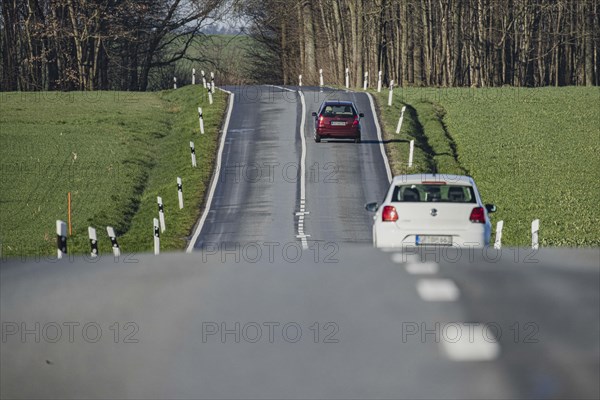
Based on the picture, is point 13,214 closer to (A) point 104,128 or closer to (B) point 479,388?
(A) point 104,128

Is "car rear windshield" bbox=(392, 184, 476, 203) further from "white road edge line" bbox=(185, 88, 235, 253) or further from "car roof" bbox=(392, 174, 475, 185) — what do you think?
"white road edge line" bbox=(185, 88, 235, 253)

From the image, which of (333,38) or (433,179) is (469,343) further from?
(333,38)

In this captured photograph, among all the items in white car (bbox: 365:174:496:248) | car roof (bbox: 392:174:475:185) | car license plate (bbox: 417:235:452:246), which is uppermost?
car roof (bbox: 392:174:475:185)

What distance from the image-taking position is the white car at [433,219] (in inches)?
680

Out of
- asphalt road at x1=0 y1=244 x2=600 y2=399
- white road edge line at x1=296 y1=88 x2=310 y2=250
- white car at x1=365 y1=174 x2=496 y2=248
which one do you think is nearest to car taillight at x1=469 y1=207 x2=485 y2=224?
white car at x1=365 y1=174 x2=496 y2=248

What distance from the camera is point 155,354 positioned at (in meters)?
9.30

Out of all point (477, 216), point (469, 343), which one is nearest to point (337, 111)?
point (477, 216)

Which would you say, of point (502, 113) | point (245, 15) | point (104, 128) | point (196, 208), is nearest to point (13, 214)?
point (196, 208)

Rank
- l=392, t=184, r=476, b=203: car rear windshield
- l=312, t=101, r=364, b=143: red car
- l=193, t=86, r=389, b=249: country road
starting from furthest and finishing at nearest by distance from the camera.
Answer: l=312, t=101, r=364, b=143: red car → l=193, t=86, r=389, b=249: country road → l=392, t=184, r=476, b=203: car rear windshield

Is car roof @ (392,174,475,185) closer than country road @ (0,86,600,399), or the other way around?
country road @ (0,86,600,399)

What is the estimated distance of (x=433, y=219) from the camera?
1730 cm

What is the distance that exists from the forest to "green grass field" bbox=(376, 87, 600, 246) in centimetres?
1381

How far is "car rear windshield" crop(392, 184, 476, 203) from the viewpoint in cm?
1769

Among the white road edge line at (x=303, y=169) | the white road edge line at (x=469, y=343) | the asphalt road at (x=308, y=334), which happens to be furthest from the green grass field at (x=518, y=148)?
the white road edge line at (x=469, y=343)
